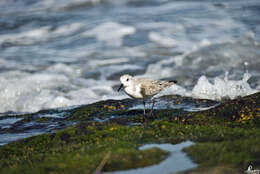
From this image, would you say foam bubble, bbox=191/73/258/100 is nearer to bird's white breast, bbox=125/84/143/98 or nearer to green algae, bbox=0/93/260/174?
green algae, bbox=0/93/260/174

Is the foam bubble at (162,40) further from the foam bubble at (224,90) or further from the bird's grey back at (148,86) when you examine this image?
the bird's grey back at (148,86)

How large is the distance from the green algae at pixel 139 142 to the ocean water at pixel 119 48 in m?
4.57

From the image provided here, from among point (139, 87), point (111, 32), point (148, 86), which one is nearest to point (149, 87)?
point (148, 86)

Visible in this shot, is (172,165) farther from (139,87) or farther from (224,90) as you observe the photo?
(224,90)

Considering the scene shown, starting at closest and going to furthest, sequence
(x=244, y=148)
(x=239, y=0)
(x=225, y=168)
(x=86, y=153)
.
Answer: (x=225, y=168) < (x=244, y=148) < (x=86, y=153) < (x=239, y=0)

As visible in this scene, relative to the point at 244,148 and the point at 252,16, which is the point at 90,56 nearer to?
the point at 252,16

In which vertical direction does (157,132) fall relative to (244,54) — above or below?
above

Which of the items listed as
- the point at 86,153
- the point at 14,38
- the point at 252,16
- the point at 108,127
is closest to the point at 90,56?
the point at 14,38

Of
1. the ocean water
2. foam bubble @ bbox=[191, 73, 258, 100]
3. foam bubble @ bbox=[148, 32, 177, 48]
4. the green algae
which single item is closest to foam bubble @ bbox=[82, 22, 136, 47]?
the ocean water

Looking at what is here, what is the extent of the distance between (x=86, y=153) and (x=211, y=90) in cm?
745

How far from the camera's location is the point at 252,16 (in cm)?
2638

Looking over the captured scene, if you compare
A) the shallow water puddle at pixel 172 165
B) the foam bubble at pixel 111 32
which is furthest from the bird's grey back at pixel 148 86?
the foam bubble at pixel 111 32

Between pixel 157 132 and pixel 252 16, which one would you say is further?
pixel 252 16

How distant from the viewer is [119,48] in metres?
24.2
